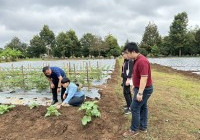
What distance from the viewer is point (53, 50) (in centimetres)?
4297

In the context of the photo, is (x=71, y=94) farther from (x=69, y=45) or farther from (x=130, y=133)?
(x=69, y=45)

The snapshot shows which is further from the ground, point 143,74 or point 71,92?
point 143,74

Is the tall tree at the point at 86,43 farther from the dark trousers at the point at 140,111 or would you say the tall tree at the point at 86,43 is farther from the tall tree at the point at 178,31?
the dark trousers at the point at 140,111

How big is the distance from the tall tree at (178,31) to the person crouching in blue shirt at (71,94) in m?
35.0

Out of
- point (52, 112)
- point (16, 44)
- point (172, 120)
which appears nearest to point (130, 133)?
point (172, 120)

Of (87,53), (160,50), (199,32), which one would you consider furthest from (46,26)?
(199,32)

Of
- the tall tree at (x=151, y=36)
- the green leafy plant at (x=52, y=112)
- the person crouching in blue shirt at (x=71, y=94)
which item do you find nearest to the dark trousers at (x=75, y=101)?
the person crouching in blue shirt at (x=71, y=94)

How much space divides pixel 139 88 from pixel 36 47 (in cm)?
4103

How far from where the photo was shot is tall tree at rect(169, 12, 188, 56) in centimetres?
3853

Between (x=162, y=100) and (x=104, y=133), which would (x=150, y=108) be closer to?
(x=162, y=100)

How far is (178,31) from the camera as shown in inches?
1555

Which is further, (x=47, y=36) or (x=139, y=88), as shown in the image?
(x=47, y=36)

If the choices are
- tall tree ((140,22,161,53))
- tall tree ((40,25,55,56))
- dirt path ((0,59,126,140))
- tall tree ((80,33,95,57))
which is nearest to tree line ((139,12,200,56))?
tall tree ((140,22,161,53))

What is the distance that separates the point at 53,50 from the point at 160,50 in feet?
53.5
